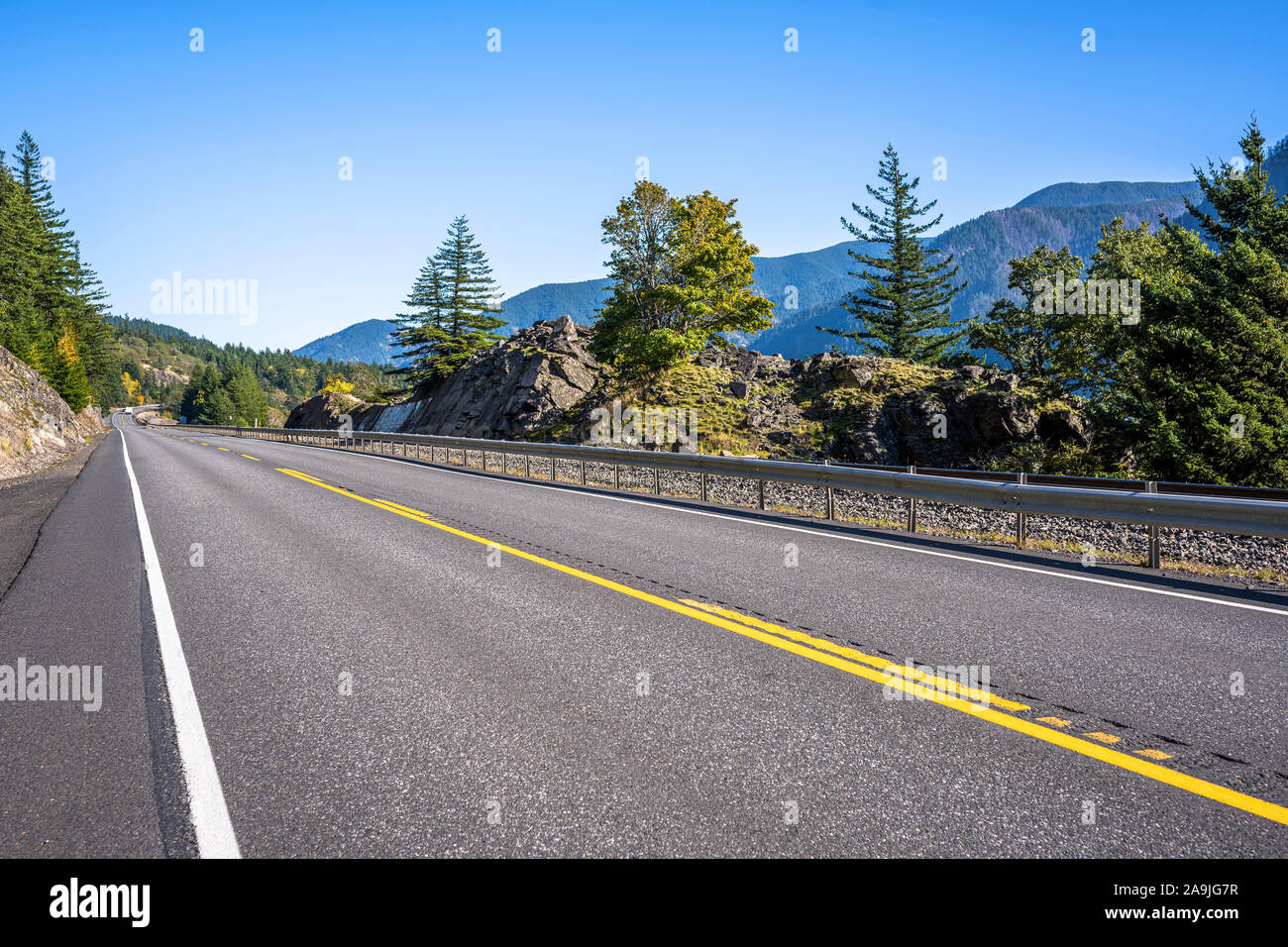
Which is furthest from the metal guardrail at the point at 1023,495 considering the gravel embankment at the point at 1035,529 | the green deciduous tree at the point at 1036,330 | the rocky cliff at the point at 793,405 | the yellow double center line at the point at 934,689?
the green deciduous tree at the point at 1036,330

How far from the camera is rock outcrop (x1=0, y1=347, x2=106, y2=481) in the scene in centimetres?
2170

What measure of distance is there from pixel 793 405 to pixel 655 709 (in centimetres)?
2892

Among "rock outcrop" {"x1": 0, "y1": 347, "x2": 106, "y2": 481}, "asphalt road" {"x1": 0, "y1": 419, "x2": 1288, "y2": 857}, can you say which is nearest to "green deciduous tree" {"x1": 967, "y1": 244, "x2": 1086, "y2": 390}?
"asphalt road" {"x1": 0, "y1": 419, "x2": 1288, "y2": 857}

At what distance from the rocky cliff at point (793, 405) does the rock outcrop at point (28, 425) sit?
17.4 metres

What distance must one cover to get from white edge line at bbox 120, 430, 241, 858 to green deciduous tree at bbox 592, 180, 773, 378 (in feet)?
96.3

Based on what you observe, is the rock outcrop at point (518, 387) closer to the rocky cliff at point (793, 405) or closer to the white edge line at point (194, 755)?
the rocky cliff at point (793, 405)

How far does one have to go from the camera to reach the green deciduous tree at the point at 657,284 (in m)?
34.6

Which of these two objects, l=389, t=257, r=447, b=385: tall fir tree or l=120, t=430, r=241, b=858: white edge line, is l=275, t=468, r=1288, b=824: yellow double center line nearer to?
l=120, t=430, r=241, b=858: white edge line

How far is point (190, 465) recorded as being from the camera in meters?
22.2

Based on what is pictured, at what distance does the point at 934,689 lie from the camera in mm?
4156

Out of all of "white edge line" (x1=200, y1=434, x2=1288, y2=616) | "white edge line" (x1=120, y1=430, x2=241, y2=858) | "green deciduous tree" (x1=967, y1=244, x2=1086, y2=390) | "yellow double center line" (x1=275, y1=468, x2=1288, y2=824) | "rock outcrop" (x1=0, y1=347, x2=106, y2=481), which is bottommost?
"white edge line" (x1=120, y1=430, x2=241, y2=858)

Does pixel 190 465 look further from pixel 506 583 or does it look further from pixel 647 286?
pixel 647 286

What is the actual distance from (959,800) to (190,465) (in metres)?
24.7
